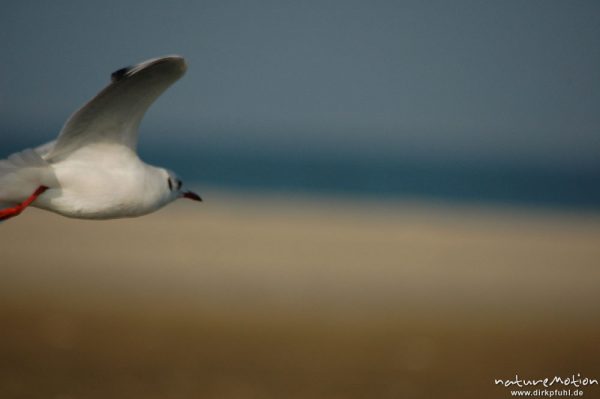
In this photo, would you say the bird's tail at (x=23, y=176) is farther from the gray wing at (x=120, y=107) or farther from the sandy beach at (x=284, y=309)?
the sandy beach at (x=284, y=309)

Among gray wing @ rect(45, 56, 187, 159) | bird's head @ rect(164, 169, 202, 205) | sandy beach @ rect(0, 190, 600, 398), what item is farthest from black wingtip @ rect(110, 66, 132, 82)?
sandy beach @ rect(0, 190, 600, 398)

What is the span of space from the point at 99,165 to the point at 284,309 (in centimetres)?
481

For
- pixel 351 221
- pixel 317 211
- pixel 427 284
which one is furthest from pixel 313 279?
pixel 317 211

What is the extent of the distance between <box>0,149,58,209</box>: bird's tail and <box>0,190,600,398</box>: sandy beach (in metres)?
1.84

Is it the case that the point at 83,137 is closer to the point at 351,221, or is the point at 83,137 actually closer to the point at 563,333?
the point at 563,333

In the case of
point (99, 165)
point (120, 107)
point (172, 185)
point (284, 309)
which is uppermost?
point (120, 107)

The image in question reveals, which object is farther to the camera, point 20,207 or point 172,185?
point 172,185

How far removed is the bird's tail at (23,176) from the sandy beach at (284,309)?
6.02ft

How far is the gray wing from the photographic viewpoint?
21.0ft

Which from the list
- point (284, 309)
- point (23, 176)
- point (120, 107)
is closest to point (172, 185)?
point (120, 107)

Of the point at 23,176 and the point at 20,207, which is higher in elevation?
the point at 23,176

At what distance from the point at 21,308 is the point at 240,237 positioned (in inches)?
236

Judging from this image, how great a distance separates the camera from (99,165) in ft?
22.5

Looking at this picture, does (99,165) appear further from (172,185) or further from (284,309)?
(284,309)
